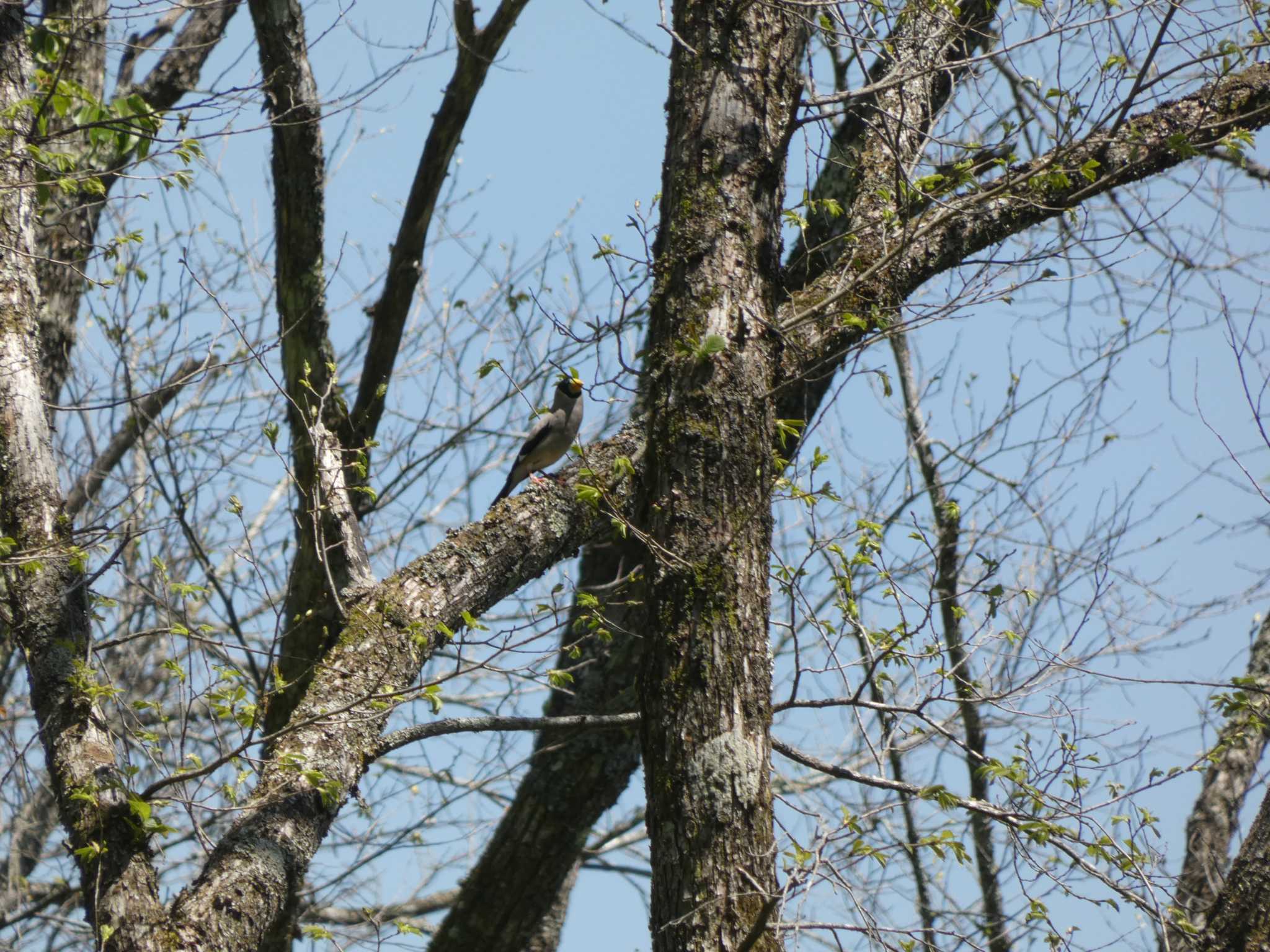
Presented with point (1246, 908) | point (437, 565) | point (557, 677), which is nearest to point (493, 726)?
point (557, 677)

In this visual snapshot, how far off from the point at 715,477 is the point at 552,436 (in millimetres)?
4074

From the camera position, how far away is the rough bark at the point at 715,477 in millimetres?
2691

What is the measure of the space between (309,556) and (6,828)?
3818 mm

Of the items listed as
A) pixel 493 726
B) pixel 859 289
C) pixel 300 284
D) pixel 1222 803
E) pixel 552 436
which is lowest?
pixel 493 726

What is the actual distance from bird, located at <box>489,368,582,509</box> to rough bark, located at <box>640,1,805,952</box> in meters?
3.37

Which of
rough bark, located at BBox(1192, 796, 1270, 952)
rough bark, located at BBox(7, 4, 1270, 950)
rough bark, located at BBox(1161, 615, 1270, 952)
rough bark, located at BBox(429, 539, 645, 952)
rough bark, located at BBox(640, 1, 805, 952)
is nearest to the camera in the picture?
rough bark, located at BBox(640, 1, 805, 952)

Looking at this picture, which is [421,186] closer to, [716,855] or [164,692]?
[716,855]

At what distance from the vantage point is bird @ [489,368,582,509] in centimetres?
694

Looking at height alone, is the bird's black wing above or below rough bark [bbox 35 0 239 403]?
below

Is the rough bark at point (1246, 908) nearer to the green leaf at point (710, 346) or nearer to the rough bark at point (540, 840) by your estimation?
the green leaf at point (710, 346)

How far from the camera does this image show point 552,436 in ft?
23.0

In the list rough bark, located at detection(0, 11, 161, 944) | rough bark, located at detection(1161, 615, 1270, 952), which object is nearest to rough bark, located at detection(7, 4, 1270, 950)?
rough bark, located at detection(0, 11, 161, 944)

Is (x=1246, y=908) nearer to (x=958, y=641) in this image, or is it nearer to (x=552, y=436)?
(x=958, y=641)

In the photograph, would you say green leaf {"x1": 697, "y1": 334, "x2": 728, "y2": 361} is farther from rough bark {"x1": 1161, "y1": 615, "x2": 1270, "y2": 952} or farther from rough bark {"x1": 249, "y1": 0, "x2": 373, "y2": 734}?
rough bark {"x1": 1161, "y1": 615, "x2": 1270, "y2": 952}
